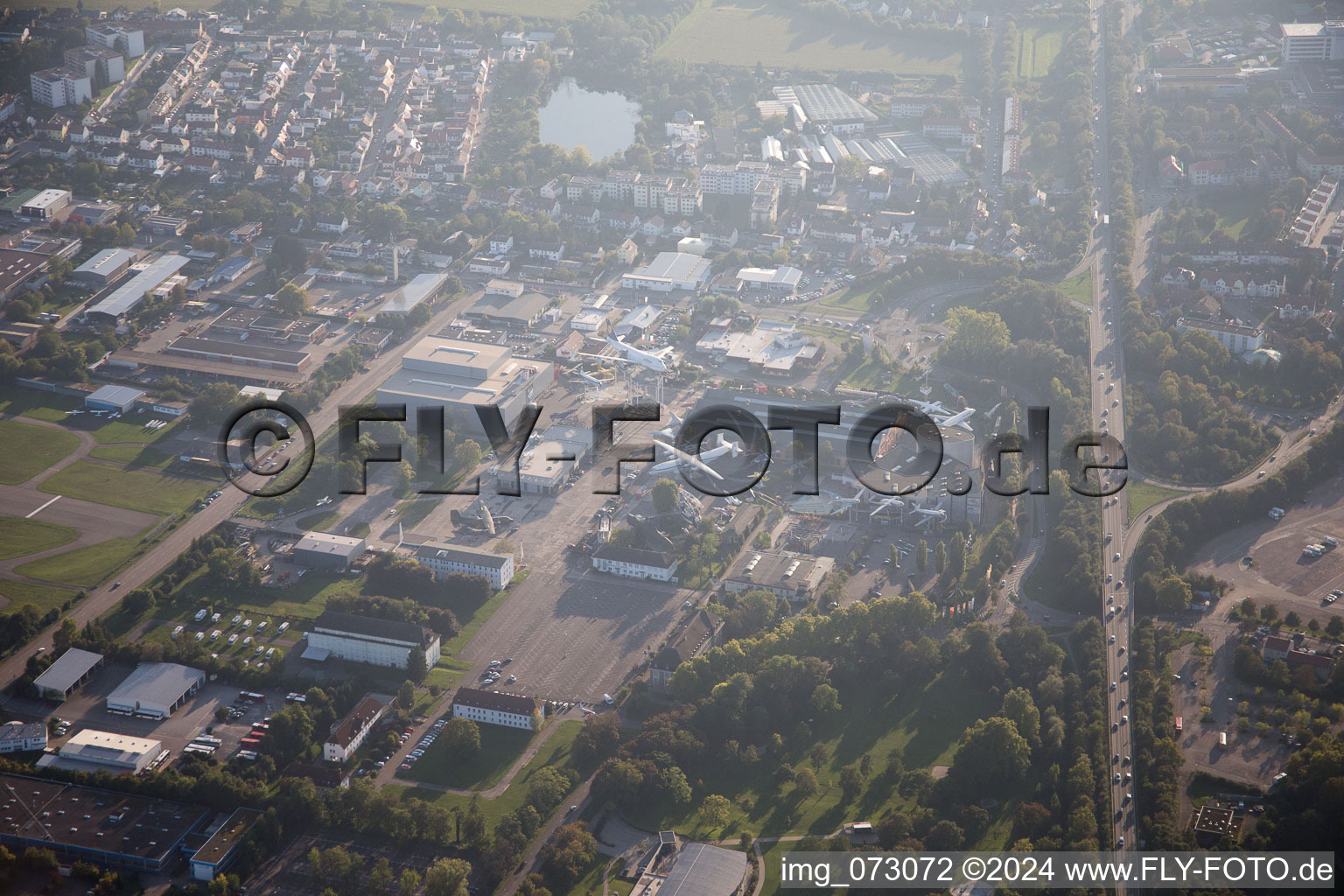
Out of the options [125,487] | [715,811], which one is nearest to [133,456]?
[125,487]

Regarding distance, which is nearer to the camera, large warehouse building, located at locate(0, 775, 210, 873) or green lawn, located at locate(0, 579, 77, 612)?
large warehouse building, located at locate(0, 775, 210, 873)

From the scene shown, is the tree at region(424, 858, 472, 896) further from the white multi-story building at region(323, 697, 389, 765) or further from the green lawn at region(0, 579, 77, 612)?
the green lawn at region(0, 579, 77, 612)

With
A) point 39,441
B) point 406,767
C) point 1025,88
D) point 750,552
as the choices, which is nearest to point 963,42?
point 1025,88

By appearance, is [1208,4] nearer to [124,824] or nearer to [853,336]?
[853,336]

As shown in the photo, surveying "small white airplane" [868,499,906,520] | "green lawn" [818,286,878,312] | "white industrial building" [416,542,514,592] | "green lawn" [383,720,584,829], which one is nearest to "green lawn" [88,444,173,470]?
"white industrial building" [416,542,514,592]

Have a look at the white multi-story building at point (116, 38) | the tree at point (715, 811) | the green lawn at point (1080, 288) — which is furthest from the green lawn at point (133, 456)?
the green lawn at point (1080, 288)

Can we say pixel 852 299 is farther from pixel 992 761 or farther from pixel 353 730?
pixel 353 730
